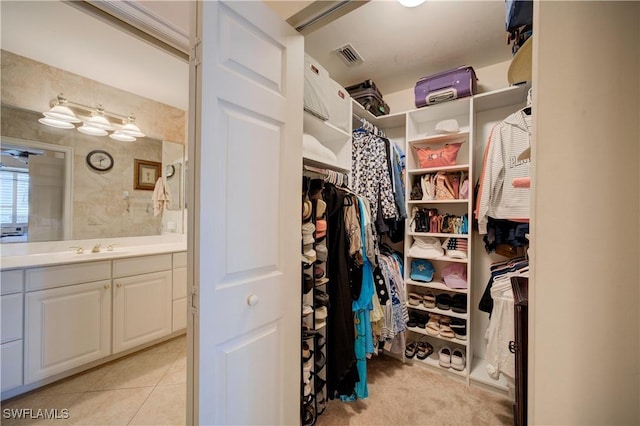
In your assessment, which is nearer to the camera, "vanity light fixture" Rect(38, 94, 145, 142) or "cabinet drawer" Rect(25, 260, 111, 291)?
"cabinet drawer" Rect(25, 260, 111, 291)

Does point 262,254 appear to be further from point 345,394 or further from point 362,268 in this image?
point 345,394

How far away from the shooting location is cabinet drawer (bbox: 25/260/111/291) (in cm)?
Answer: 159

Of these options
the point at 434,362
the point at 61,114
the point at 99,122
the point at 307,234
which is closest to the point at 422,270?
the point at 434,362

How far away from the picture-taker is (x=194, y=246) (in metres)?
0.78

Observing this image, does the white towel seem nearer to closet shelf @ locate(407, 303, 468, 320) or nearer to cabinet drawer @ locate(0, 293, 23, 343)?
A: cabinet drawer @ locate(0, 293, 23, 343)

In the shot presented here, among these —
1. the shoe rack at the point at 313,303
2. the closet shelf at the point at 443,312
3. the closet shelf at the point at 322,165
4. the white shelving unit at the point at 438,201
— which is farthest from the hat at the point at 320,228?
the closet shelf at the point at 443,312

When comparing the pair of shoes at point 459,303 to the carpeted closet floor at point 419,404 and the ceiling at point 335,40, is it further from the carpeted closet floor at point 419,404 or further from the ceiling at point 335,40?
the ceiling at point 335,40

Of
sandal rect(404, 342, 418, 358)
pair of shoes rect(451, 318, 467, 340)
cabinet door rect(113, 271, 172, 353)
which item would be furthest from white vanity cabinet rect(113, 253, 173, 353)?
pair of shoes rect(451, 318, 467, 340)

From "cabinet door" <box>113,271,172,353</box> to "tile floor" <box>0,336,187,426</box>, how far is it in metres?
0.20

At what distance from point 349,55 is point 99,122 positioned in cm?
231

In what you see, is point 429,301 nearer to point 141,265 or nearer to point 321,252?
point 321,252

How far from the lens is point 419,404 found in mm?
1604

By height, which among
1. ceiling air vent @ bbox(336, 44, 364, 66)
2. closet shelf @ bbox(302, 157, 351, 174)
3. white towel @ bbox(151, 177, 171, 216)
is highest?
ceiling air vent @ bbox(336, 44, 364, 66)

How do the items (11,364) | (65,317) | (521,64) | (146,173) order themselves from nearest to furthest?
(521,64) → (11,364) → (65,317) → (146,173)
